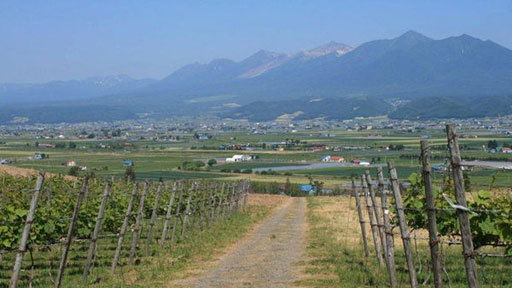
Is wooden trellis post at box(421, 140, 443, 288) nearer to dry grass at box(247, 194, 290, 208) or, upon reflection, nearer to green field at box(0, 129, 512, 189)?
dry grass at box(247, 194, 290, 208)

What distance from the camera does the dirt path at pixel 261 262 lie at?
14281mm

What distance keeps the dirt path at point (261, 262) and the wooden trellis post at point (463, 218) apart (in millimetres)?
5974

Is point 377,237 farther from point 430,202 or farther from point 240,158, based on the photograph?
point 240,158

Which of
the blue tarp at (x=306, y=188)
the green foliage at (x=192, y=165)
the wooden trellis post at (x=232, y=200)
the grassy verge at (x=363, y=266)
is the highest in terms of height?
the grassy verge at (x=363, y=266)

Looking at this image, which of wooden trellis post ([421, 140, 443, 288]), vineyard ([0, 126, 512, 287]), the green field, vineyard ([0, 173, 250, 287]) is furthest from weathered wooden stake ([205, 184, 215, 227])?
the green field

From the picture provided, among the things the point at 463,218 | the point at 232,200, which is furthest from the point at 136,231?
the point at 232,200

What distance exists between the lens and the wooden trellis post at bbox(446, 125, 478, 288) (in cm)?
797

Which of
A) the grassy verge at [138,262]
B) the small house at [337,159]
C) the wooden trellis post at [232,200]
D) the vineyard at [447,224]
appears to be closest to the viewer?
the vineyard at [447,224]

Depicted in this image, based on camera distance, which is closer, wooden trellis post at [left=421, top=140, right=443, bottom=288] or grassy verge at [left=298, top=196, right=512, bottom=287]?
wooden trellis post at [left=421, top=140, right=443, bottom=288]

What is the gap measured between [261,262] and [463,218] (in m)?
9.42

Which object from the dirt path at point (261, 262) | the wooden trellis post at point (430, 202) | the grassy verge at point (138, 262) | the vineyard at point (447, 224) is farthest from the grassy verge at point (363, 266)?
the grassy verge at point (138, 262)

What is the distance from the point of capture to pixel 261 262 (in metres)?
17.1

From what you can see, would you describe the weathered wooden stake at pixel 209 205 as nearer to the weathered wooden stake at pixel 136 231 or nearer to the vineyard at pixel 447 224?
the weathered wooden stake at pixel 136 231

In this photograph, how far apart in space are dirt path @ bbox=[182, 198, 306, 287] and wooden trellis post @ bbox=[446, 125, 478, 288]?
19.6 ft
